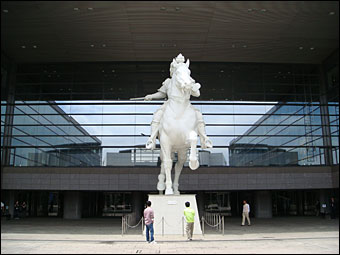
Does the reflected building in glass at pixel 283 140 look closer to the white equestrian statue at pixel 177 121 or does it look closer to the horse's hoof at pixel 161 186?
the horse's hoof at pixel 161 186

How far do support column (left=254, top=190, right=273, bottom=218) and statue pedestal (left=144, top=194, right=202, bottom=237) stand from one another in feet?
38.9

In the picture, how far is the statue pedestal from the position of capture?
1193 centimetres

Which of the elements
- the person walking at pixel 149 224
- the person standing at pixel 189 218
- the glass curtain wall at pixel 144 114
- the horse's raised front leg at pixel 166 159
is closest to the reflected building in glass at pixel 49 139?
the glass curtain wall at pixel 144 114

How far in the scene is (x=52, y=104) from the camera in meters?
23.5

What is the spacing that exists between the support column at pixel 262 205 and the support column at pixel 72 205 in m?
11.7

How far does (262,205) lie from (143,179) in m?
8.28

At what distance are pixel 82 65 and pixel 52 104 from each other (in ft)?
11.1

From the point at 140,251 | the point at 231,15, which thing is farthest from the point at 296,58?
the point at 140,251

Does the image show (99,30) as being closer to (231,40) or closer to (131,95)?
(131,95)

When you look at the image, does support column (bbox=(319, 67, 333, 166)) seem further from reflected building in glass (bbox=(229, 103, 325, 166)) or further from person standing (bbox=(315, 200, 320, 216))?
person standing (bbox=(315, 200, 320, 216))

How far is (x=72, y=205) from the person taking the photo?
22.5 metres

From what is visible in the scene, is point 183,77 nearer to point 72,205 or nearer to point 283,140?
point 283,140

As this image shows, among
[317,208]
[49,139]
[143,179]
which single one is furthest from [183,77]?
[317,208]

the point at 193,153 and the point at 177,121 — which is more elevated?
the point at 177,121
